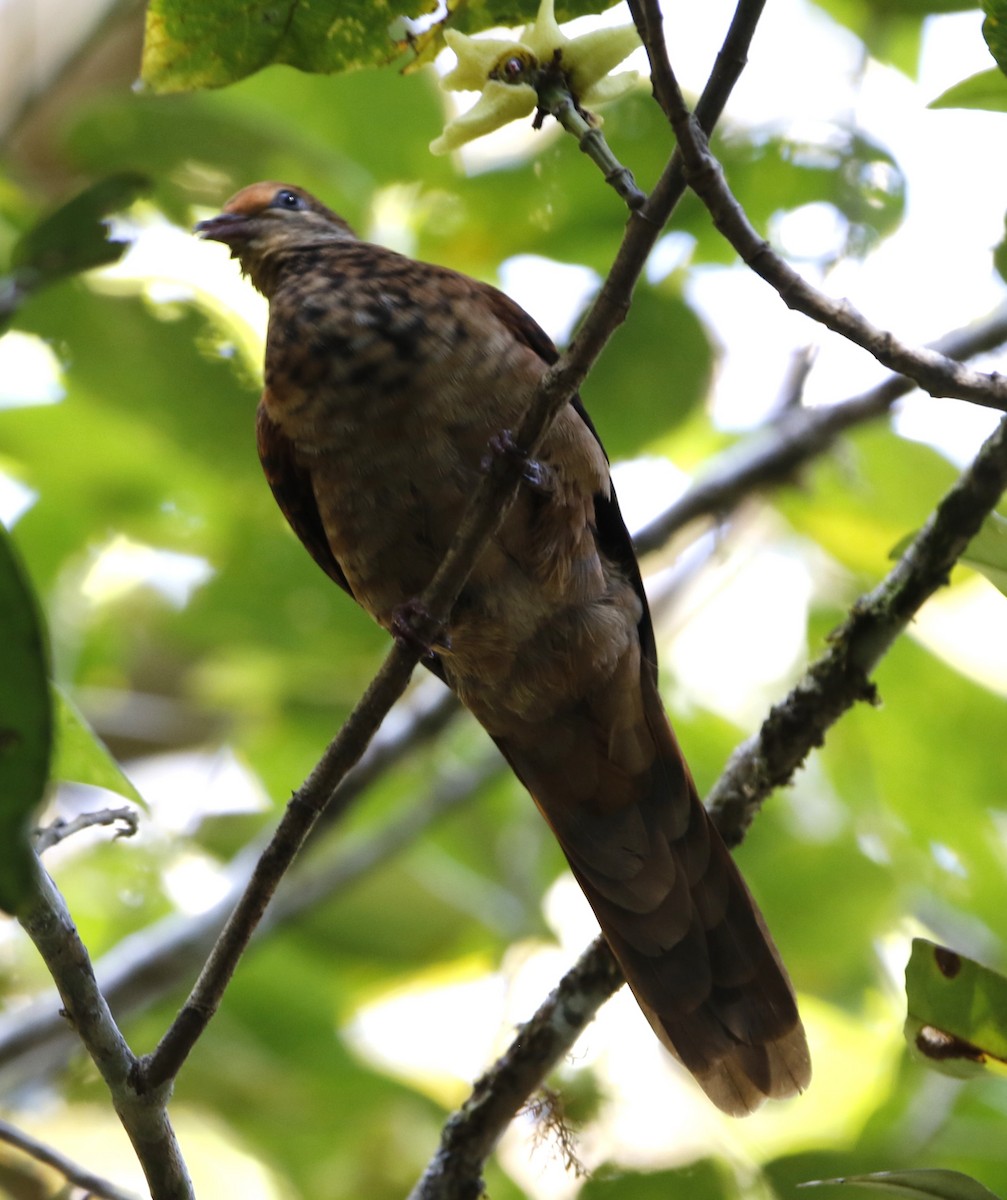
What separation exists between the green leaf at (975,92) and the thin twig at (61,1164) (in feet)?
6.78

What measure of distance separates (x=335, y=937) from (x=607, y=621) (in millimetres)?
1697

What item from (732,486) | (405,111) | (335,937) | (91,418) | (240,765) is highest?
(405,111)

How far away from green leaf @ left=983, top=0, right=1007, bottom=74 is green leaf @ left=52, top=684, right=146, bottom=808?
59.5 inches

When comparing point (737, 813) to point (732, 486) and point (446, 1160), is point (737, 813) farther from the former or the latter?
point (732, 486)

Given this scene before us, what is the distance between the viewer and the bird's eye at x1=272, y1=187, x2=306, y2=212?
3.60 meters

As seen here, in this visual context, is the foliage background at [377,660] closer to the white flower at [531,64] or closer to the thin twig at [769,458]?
the thin twig at [769,458]

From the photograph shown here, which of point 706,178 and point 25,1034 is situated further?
point 25,1034

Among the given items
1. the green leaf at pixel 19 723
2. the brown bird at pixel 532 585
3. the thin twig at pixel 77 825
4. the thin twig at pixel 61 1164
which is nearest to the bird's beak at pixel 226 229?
the brown bird at pixel 532 585

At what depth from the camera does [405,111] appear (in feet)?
12.6

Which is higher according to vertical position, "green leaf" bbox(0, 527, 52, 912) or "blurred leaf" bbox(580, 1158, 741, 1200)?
"blurred leaf" bbox(580, 1158, 741, 1200)

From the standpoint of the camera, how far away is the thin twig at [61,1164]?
1.98 meters

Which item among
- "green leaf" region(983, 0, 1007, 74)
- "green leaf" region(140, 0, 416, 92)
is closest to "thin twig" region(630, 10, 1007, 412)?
"green leaf" region(983, 0, 1007, 74)

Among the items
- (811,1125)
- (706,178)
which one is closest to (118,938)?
(811,1125)

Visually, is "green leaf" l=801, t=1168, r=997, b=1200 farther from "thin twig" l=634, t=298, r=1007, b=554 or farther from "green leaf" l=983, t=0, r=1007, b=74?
"thin twig" l=634, t=298, r=1007, b=554
